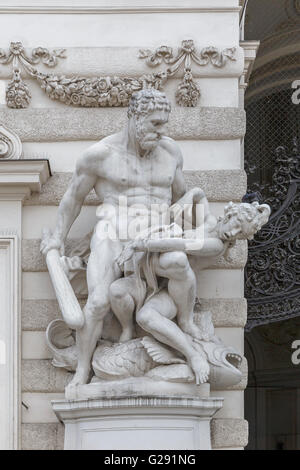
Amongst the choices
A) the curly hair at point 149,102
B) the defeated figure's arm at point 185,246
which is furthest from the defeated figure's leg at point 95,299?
the curly hair at point 149,102

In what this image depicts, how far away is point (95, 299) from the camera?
34.6 ft

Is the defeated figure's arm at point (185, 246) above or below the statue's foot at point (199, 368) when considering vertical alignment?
above

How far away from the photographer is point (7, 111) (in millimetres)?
11344

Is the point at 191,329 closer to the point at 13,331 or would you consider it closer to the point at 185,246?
the point at 185,246

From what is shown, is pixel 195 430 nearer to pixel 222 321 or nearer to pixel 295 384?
pixel 222 321

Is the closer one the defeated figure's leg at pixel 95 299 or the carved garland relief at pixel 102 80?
the defeated figure's leg at pixel 95 299

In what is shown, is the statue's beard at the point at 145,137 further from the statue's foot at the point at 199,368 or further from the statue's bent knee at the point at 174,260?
the statue's foot at the point at 199,368

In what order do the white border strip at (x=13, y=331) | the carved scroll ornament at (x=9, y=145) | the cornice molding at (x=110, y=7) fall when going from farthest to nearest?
the cornice molding at (x=110, y=7), the carved scroll ornament at (x=9, y=145), the white border strip at (x=13, y=331)

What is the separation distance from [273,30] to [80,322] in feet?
12.4

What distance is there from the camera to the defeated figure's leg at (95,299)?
1056 centimetres

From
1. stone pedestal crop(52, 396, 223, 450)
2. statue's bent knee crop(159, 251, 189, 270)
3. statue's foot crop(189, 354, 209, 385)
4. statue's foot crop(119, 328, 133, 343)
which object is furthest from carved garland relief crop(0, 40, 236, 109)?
stone pedestal crop(52, 396, 223, 450)

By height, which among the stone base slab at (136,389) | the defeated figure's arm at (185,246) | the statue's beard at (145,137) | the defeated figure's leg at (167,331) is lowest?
the stone base slab at (136,389)

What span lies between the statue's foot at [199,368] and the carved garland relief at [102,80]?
1.96 m
